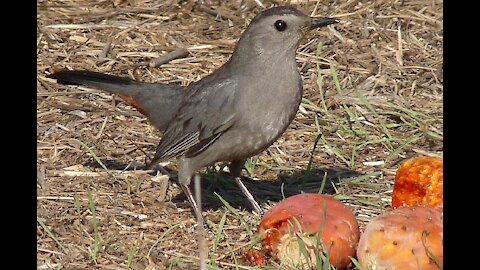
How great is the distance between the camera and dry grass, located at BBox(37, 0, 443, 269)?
5.82 m

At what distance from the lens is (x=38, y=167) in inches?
261

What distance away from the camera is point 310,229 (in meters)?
5.04

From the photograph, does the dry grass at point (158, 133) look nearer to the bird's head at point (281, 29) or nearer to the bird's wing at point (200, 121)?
the bird's wing at point (200, 121)

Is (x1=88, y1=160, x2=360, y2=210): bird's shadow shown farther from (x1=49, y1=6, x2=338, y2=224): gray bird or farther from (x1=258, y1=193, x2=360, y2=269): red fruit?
(x1=258, y1=193, x2=360, y2=269): red fruit

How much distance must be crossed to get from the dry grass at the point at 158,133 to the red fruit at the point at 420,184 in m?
0.39

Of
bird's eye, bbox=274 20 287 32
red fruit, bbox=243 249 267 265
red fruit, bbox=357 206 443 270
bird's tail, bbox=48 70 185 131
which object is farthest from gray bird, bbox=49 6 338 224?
red fruit, bbox=357 206 443 270

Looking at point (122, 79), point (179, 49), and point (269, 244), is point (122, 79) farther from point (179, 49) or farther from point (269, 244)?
point (269, 244)

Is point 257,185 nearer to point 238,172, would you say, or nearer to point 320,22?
point 238,172

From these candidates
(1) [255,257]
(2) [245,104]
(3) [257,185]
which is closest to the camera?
Result: (1) [255,257]

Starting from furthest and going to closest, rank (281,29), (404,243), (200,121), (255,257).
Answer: (200,121), (281,29), (255,257), (404,243)

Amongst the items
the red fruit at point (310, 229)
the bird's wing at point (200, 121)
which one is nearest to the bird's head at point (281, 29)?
the bird's wing at point (200, 121)

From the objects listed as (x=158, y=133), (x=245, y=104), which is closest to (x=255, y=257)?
(x=245, y=104)

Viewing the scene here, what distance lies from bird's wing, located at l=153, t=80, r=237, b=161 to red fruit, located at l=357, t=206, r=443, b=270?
1473mm

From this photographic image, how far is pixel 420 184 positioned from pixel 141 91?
207 centimetres
